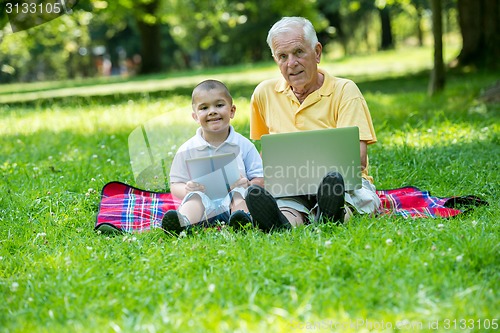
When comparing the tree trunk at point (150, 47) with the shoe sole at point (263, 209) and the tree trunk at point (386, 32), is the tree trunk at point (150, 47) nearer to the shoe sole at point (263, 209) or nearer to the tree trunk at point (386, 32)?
the tree trunk at point (386, 32)

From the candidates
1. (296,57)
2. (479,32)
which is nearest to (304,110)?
(296,57)

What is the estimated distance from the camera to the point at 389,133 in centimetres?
736

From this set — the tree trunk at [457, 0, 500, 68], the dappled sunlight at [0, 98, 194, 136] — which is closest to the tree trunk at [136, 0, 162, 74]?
the tree trunk at [457, 0, 500, 68]

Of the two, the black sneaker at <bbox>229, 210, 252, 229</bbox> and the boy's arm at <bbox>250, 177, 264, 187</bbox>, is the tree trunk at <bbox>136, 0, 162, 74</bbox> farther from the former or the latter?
the black sneaker at <bbox>229, 210, 252, 229</bbox>

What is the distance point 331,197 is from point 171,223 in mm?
980

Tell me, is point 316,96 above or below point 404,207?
above

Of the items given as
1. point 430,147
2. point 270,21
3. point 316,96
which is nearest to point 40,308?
point 316,96

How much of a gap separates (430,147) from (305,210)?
2835 millimetres


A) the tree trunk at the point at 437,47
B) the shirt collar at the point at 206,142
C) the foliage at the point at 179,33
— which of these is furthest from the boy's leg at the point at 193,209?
the foliage at the point at 179,33

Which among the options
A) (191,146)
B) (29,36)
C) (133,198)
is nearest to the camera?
(191,146)

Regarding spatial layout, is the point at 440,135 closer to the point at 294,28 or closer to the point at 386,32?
the point at 294,28

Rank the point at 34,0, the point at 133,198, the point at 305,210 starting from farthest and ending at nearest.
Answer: the point at 34,0 < the point at 133,198 < the point at 305,210

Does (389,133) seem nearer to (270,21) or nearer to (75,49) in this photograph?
(270,21)

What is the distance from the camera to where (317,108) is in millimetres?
4336
